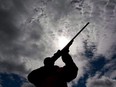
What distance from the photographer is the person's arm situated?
20.2 feet

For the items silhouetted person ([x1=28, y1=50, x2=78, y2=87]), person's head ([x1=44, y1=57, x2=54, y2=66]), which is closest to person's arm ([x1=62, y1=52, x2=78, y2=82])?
silhouetted person ([x1=28, y1=50, x2=78, y2=87])

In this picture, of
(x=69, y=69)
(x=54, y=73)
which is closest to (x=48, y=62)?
(x=54, y=73)

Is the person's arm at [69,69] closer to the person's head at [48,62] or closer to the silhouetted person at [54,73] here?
the silhouetted person at [54,73]

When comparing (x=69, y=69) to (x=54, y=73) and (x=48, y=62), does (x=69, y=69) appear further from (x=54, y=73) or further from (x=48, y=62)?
(x=48, y=62)

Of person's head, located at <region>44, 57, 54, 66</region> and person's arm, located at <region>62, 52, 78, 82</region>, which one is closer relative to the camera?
person's arm, located at <region>62, 52, 78, 82</region>

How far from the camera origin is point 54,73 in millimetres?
6535

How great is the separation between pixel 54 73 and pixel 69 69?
66 centimetres

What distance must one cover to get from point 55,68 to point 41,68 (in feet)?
1.97

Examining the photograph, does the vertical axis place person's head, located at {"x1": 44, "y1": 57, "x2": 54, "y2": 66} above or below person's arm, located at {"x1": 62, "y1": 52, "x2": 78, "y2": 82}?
above

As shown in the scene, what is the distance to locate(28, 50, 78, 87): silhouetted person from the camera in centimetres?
617

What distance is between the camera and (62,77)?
6328 mm

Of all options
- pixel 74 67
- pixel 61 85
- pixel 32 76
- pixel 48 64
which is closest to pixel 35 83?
pixel 32 76

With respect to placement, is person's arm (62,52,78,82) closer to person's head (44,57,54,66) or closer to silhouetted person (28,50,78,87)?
silhouetted person (28,50,78,87)

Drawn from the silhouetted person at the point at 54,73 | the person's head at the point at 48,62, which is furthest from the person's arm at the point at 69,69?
the person's head at the point at 48,62
